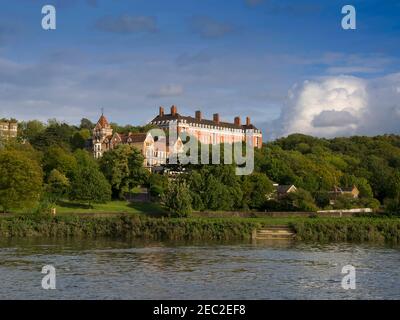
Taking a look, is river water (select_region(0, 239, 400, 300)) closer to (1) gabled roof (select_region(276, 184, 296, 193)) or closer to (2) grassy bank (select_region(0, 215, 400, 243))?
(2) grassy bank (select_region(0, 215, 400, 243))

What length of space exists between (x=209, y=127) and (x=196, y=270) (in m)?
Result: 102

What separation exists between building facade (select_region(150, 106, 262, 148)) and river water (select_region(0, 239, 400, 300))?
259ft

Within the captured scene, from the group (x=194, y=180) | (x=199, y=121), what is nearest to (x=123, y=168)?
(x=194, y=180)

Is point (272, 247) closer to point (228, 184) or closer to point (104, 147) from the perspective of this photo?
point (228, 184)

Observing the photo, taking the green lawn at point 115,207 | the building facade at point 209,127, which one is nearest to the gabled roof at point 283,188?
the green lawn at point 115,207

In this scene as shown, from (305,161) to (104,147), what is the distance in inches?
1513

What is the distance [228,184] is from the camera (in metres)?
73.2

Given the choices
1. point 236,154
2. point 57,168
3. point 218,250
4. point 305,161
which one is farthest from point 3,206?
point 305,161

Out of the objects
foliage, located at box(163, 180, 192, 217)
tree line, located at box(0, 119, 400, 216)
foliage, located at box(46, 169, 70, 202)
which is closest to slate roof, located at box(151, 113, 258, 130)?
tree line, located at box(0, 119, 400, 216)

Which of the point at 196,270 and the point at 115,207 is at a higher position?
the point at 115,207

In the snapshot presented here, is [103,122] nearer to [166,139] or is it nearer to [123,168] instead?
[166,139]

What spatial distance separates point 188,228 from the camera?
56656 millimetres
